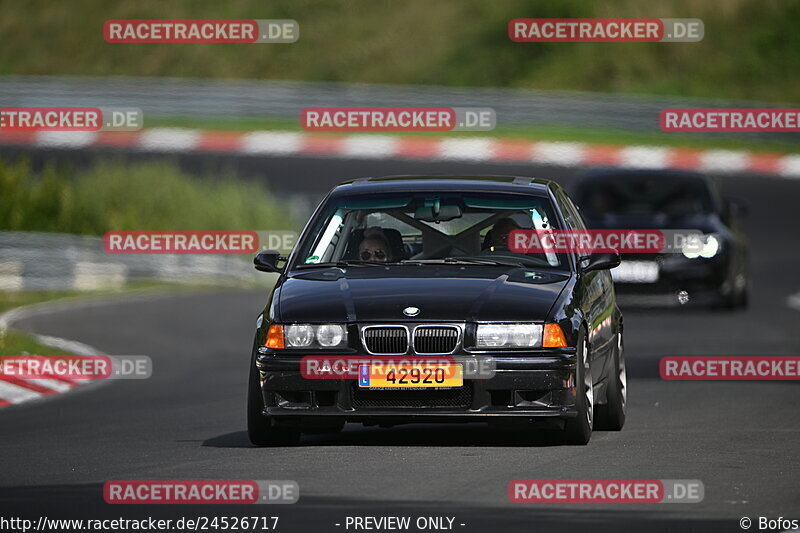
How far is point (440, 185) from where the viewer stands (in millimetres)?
11453

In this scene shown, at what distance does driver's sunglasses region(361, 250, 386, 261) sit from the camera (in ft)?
36.9

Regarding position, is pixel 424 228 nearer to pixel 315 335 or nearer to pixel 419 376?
pixel 315 335

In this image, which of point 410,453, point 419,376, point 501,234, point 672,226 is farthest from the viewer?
point 672,226

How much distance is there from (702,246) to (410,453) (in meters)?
11.4

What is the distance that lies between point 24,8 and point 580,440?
50397 millimetres

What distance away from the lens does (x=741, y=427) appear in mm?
11664

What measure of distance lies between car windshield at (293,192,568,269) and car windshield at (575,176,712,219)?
10.3m

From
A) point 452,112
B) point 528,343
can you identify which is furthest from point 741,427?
point 452,112

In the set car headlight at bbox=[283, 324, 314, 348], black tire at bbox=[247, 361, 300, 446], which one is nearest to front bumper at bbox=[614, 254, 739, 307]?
black tire at bbox=[247, 361, 300, 446]

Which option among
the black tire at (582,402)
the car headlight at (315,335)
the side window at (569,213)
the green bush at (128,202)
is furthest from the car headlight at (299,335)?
the green bush at (128,202)

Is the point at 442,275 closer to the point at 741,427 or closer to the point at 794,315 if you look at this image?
the point at 741,427

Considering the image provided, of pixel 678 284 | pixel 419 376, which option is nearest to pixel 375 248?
pixel 419 376

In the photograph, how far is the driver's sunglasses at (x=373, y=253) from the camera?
11.2 meters

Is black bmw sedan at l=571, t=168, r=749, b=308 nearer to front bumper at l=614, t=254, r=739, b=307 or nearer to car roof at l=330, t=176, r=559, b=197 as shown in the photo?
front bumper at l=614, t=254, r=739, b=307
